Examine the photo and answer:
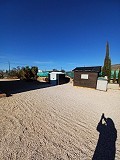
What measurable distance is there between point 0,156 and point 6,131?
1049 mm

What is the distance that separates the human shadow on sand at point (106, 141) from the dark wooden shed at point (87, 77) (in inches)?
384

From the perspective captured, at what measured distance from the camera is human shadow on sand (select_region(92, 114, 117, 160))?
286 centimetres

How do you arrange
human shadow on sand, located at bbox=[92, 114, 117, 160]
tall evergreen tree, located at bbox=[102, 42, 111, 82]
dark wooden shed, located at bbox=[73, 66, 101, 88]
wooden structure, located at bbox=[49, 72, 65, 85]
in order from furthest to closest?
tall evergreen tree, located at bbox=[102, 42, 111, 82], wooden structure, located at bbox=[49, 72, 65, 85], dark wooden shed, located at bbox=[73, 66, 101, 88], human shadow on sand, located at bbox=[92, 114, 117, 160]

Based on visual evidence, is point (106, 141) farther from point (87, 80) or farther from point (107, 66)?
point (107, 66)

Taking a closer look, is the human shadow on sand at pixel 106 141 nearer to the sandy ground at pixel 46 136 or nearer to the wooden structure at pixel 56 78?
the sandy ground at pixel 46 136

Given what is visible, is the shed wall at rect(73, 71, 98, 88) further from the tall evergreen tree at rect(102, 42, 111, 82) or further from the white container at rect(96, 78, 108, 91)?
the tall evergreen tree at rect(102, 42, 111, 82)

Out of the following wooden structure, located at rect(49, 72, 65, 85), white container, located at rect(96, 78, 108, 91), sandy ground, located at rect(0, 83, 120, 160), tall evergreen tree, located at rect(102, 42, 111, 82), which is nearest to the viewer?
sandy ground, located at rect(0, 83, 120, 160)

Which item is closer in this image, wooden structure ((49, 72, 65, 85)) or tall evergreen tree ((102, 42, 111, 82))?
wooden structure ((49, 72, 65, 85))

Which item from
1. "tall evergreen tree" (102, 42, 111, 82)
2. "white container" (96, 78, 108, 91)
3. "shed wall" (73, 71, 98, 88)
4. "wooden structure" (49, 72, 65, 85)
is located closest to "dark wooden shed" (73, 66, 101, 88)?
"shed wall" (73, 71, 98, 88)

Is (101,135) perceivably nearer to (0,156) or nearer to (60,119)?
(60,119)

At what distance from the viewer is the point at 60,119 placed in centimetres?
486

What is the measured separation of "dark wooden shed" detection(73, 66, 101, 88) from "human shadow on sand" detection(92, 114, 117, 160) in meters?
9.75

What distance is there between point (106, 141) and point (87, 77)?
467 inches

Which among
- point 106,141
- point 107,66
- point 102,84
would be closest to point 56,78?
point 102,84
